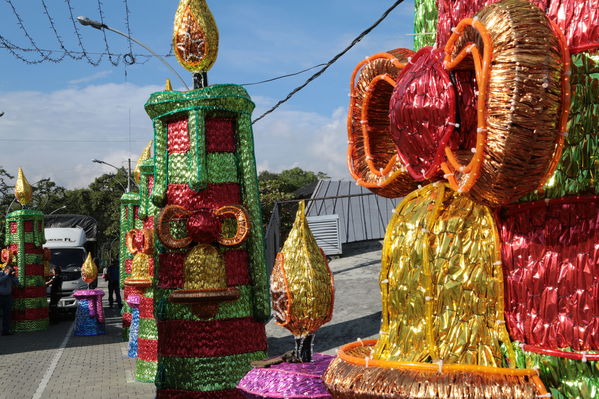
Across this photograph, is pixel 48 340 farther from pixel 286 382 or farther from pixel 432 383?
pixel 432 383

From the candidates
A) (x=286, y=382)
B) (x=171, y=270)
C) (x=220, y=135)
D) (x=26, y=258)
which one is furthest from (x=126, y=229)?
(x=286, y=382)

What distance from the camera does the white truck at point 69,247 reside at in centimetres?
1991

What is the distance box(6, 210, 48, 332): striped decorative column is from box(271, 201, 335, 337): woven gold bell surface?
42.9ft

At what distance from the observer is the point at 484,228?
2.50 meters

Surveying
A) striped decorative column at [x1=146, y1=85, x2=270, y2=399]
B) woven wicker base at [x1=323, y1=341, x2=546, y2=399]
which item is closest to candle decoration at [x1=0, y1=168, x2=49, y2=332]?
striped decorative column at [x1=146, y1=85, x2=270, y2=399]

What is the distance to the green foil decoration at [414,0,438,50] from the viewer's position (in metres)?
2.99

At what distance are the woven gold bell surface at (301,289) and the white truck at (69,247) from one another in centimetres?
1569

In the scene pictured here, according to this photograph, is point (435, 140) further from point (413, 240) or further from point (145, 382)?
point (145, 382)

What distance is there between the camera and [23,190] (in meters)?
16.5

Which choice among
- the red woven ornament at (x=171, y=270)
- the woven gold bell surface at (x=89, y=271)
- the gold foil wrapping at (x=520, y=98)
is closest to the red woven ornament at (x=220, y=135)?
the red woven ornament at (x=171, y=270)

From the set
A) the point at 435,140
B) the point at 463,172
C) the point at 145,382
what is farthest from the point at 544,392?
the point at 145,382

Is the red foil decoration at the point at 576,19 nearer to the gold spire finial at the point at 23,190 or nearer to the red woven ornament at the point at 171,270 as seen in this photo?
the red woven ornament at the point at 171,270

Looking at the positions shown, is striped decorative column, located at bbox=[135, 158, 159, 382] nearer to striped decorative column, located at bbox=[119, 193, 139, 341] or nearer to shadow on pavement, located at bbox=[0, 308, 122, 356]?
striped decorative column, located at bbox=[119, 193, 139, 341]

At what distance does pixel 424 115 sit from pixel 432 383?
37.7 inches
